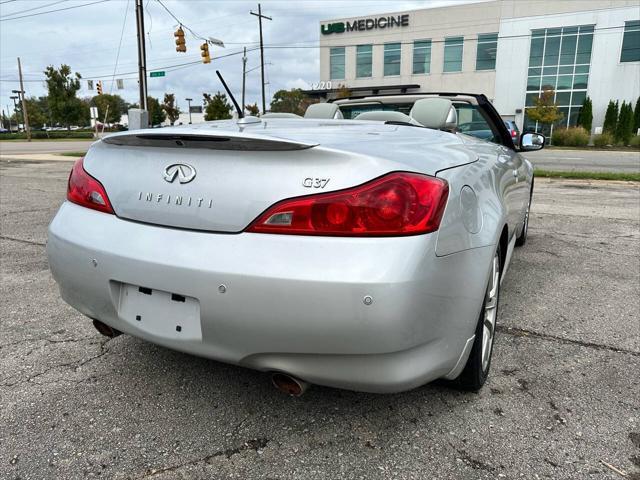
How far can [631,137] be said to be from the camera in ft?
109

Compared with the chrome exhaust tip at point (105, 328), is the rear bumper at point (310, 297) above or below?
above

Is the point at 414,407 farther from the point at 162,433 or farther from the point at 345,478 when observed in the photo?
the point at 162,433

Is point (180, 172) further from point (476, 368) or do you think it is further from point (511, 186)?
point (511, 186)

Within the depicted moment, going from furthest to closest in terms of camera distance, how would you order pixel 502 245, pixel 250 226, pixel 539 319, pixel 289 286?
pixel 539 319 < pixel 502 245 < pixel 250 226 < pixel 289 286

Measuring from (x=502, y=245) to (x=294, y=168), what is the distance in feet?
4.68

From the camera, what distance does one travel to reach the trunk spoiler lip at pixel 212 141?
179 centimetres

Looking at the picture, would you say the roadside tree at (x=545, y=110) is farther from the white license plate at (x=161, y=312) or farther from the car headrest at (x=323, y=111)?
A: the white license plate at (x=161, y=312)

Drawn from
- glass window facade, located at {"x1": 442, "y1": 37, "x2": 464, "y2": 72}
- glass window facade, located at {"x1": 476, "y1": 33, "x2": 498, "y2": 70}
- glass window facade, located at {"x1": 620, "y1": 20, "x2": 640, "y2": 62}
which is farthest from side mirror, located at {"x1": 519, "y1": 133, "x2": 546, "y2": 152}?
glass window facade, located at {"x1": 442, "y1": 37, "x2": 464, "y2": 72}

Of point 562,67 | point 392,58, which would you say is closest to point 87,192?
point 562,67

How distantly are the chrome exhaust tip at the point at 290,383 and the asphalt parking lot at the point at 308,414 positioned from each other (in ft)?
0.84

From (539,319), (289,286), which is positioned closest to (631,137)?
(539,319)

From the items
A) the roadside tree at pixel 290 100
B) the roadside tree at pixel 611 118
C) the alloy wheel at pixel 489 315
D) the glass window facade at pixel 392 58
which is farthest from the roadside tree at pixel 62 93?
the alloy wheel at pixel 489 315

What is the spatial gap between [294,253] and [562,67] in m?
44.4

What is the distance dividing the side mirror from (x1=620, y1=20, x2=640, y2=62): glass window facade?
133 ft
